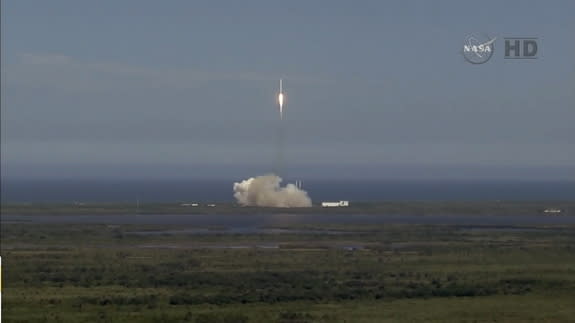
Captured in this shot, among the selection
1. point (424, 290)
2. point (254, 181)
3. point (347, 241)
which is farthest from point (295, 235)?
point (254, 181)

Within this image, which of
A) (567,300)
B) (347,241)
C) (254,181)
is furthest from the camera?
(254,181)

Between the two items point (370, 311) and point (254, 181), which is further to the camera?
point (254, 181)

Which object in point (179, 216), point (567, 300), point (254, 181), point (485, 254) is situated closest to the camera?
point (567, 300)

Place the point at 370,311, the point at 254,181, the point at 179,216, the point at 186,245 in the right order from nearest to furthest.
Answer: the point at 370,311
the point at 186,245
the point at 179,216
the point at 254,181

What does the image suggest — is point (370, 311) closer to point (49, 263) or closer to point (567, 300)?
point (567, 300)

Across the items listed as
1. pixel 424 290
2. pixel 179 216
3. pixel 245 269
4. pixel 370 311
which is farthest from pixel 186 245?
pixel 179 216

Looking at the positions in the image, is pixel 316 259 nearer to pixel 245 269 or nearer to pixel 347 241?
pixel 245 269
